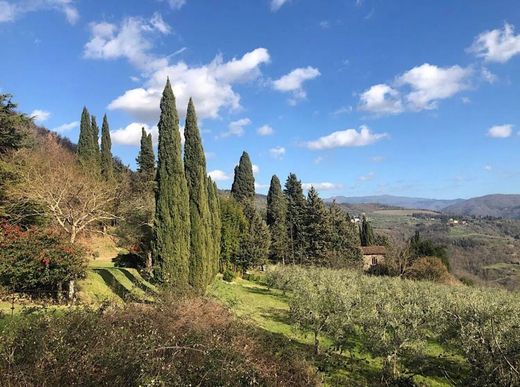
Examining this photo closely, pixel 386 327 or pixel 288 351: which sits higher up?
pixel 288 351

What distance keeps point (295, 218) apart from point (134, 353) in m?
45.0

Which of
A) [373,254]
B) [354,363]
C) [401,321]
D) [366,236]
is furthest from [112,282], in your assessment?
[366,236]

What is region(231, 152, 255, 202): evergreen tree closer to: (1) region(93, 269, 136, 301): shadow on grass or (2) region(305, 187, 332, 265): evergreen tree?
(2) region(305, 187, 332, 265): evergreen tree

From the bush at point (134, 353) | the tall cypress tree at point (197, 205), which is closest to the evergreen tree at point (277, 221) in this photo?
the tall cypress tree at point (197, 205)

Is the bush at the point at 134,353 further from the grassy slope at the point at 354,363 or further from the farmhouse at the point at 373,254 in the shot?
the farmhouse at the point at 373,254

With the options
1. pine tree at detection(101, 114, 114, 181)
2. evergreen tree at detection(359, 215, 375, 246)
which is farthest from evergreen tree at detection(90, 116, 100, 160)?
evergreen tree at detection(359, 215, 375, 246)

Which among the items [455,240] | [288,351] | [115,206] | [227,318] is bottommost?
[455,240]

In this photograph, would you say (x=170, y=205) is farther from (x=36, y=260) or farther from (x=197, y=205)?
(x=36, y=260)

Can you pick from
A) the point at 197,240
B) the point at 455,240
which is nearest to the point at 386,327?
the point at 197,240

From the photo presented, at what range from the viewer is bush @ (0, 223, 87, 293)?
13180 mm

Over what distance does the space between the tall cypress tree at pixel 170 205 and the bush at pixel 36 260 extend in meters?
3.50

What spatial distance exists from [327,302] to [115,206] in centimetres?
1950

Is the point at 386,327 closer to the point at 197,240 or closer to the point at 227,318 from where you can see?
the point at 227,318

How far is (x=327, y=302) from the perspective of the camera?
43.7 feet
